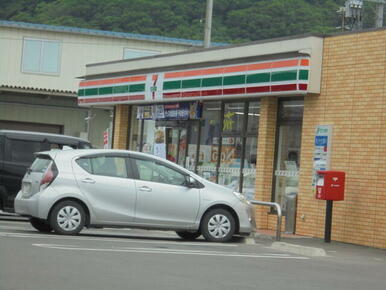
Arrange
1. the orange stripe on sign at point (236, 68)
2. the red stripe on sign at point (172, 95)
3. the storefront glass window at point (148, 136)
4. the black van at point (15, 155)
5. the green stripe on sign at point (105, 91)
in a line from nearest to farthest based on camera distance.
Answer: the black van at point (15, 155)
the orange stripe on sign at point (236, 68)
the red stripe on sign at point (172, 95)
the storefront glass window at point (148, 136)
the green stripe on sign at point (105, 91)

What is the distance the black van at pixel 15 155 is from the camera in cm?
1919

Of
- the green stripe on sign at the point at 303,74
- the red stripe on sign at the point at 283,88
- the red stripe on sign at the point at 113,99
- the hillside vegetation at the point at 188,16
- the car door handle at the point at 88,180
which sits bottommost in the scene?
the car door handle at the point at 88,180

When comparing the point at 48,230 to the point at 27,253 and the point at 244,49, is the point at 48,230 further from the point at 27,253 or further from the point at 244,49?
the point at 244,49

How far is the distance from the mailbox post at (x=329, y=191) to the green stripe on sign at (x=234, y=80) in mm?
4073

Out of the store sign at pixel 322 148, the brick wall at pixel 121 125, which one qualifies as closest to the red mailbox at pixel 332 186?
the store sign at pixel 322 148

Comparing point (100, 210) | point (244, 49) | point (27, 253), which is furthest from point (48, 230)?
point (244, 49)

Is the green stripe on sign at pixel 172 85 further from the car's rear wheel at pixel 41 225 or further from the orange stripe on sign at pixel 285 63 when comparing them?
the car's rear wheel at pixel 41 225

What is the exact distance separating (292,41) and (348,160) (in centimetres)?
307

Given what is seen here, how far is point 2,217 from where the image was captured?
70.8 feet

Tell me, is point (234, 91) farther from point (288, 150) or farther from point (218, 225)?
point (218, 225)

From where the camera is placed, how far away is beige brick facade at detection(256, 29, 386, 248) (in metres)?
18.3

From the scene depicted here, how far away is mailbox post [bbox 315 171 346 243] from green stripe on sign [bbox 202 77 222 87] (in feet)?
16.4

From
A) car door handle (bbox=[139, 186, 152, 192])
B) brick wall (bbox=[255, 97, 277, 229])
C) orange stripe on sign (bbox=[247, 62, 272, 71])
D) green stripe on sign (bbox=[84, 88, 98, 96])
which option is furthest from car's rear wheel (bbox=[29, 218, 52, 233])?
green stripe on sign (bbox=[84, 88, 98, 96])

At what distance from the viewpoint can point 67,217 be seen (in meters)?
15.8
